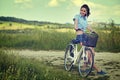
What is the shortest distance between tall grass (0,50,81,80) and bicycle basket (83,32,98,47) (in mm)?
416

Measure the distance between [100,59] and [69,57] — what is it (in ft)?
1.27

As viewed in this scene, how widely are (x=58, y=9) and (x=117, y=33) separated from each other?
841 millimetres

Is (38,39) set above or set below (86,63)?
above

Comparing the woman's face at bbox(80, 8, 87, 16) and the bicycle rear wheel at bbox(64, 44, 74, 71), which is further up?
the woman's face at bbox(80, 8, 87, 16)

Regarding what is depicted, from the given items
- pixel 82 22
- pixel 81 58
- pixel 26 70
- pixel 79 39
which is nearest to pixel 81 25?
pixel 82 22

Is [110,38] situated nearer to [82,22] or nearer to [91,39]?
[91,39]

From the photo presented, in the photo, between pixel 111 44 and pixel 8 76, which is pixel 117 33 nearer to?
pixel 111 44

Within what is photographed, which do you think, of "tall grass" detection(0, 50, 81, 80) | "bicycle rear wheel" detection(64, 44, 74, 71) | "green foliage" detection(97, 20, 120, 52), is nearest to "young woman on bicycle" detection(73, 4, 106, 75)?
"bicycle rear wheel" detection(64, 44, 74, 71)

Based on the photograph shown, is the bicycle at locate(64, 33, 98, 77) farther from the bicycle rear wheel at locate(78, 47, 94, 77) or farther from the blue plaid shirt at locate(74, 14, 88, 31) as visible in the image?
the blue plaid shirt at locate(74, 14, 88, 31)

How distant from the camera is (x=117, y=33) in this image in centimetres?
419

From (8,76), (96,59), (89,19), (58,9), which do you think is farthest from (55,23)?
(8,76)

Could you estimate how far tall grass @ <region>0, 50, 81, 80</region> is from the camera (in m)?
3.59

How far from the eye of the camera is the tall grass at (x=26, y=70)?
3589 millimetres

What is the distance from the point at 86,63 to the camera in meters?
3.87
